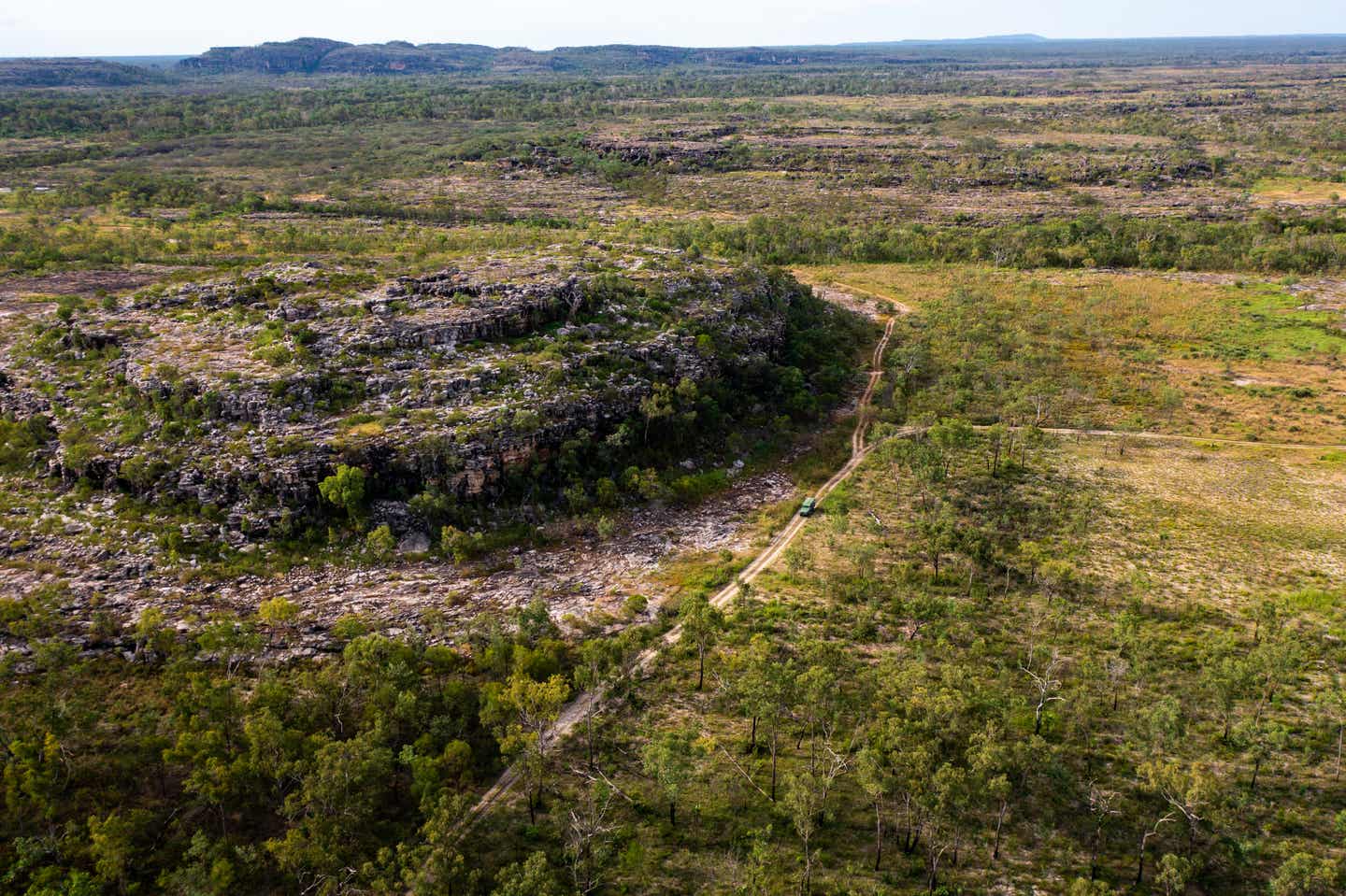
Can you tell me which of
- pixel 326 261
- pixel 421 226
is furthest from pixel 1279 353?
pixel 421 226

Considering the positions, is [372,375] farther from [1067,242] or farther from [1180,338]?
[1067,242]

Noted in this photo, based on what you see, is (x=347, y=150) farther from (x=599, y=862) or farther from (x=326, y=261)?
(x=599, y=862)

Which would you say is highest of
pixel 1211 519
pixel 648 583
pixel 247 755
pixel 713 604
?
pixel 247 755

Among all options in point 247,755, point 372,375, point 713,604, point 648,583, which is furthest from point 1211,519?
point 372,375

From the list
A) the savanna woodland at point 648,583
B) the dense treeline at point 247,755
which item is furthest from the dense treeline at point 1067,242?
the dense treeline at point 247,755

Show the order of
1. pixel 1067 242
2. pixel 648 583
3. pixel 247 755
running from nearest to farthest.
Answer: pixel 247 755 → pixel 648 583 → pixel 1067 242

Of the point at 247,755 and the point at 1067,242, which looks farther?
the point at 1067,242
